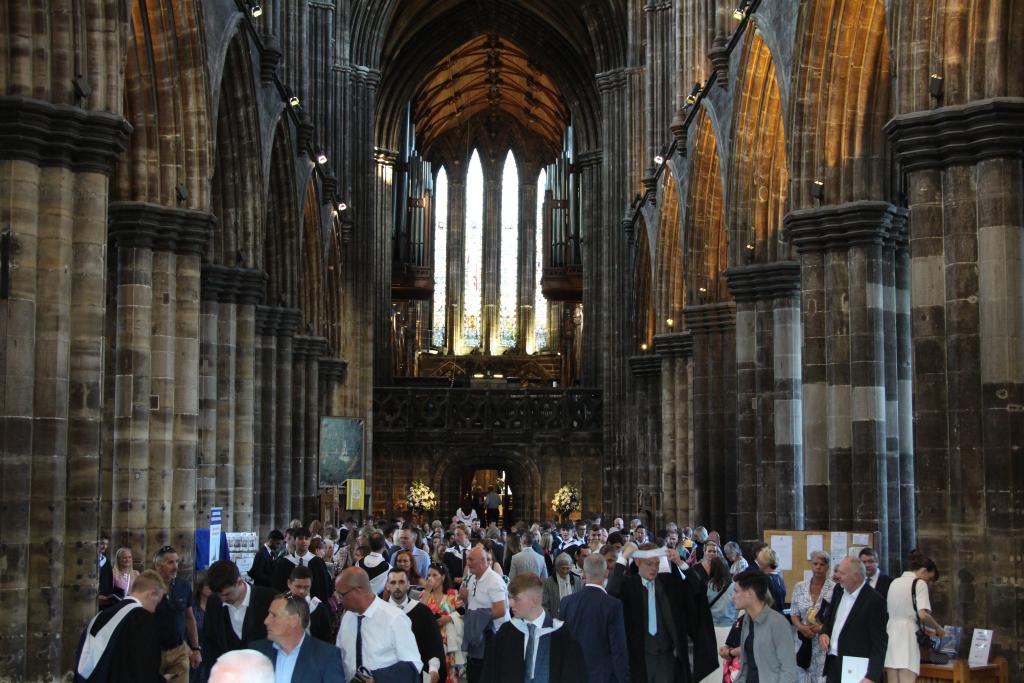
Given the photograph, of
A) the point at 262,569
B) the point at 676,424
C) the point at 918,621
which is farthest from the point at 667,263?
the point at 918,621

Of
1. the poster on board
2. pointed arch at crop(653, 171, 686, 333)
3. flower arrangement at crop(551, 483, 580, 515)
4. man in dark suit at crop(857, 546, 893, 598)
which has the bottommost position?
flower arrangement at crop(551, 483, 580, 515)

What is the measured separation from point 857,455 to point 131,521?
30.7 ft

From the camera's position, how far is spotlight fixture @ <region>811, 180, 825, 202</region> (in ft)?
65.4

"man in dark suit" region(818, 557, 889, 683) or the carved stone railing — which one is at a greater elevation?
the carved stone railing

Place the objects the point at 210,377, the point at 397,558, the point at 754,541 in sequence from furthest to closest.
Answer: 1. the point at 754,541
2. the point at 210,377
3. the point at 397,558

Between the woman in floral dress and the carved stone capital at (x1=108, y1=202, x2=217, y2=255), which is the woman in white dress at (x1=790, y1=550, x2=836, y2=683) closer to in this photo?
the woman in floral dress

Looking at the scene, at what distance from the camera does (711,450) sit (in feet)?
96.3

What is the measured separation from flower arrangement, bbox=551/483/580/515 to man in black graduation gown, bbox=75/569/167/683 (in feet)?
131

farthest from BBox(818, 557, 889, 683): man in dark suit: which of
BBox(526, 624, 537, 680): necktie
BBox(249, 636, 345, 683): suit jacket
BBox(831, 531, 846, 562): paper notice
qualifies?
BBox(831, 531, 846, 562): paper notice

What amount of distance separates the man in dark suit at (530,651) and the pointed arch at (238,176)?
16.3 meters

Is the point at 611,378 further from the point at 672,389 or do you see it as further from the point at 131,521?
the point at 131,521

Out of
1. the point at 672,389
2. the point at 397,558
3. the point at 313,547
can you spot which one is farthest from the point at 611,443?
the point at 397,558

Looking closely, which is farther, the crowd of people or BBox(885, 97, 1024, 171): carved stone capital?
BBox(885, 97, 1024, 171): carved stone capital

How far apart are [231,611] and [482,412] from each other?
1524 inches
